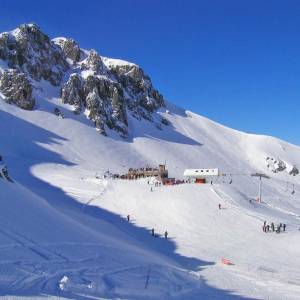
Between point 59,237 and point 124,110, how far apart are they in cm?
10027

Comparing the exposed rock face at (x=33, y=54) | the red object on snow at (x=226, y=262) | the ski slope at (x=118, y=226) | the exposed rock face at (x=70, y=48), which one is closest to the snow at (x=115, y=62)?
the exposed rock face at (x=70, y=48)

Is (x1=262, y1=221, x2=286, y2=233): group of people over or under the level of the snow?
under

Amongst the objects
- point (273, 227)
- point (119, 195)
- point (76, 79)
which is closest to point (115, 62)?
point (76, 79)

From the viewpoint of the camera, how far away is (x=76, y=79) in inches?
4882

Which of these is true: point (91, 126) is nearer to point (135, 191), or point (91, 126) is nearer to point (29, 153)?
point (29, 153)

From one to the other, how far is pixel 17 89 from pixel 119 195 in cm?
6149

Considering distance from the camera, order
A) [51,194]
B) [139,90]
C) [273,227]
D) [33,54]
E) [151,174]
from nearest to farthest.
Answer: [273,227] < [51,194] < [151,174] < [33,54] < [139,90]

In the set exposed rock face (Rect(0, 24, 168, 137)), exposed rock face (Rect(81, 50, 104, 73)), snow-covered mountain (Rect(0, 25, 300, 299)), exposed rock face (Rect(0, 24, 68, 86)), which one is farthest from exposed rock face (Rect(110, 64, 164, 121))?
exposed rock face (Rect(0, 24, 68, 86))

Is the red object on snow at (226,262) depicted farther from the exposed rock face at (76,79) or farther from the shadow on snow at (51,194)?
the exposed rock face at (76,79)

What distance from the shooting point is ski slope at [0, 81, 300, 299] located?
24172mm

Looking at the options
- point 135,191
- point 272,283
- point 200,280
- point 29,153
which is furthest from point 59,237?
point 29,153

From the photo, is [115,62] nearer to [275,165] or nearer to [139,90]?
[139,90]

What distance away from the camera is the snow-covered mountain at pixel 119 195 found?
1004 inches

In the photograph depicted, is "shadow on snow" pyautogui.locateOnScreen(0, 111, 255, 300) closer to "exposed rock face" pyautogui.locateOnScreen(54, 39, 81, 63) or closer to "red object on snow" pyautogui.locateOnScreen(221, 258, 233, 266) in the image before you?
"red object on snow" pyautogui.locateOnScreen(221, 258, 233, 266)
